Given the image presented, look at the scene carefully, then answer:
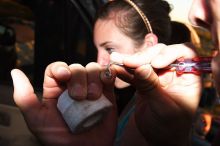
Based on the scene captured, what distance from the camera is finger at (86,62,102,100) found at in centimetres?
72

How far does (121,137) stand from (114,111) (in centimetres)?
30

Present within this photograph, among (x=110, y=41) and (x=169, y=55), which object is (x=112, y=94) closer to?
(x=169, y=55)

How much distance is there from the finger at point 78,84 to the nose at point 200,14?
0.76 ft

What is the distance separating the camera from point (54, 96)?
762 millimetres

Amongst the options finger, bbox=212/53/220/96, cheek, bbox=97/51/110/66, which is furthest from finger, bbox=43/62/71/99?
cheek, bbox=97/51/110/66

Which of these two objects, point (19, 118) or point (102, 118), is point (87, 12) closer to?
point (19, 118)

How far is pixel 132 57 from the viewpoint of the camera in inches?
29.3

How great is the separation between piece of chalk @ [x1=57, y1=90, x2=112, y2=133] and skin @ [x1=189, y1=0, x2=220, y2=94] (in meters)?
0.20

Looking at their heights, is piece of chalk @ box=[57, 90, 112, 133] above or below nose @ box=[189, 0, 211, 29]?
below

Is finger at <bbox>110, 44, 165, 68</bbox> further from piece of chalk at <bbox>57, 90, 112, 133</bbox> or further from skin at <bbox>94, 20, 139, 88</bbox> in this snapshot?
skin at <bbox>94, 20, 139, 88</bbox>

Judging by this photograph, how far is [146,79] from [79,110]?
15cm

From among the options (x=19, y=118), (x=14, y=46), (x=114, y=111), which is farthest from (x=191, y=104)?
(x=14, y=46)

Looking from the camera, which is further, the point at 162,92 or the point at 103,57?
the point at 103,57

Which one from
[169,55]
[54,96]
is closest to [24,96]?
[54,96]
